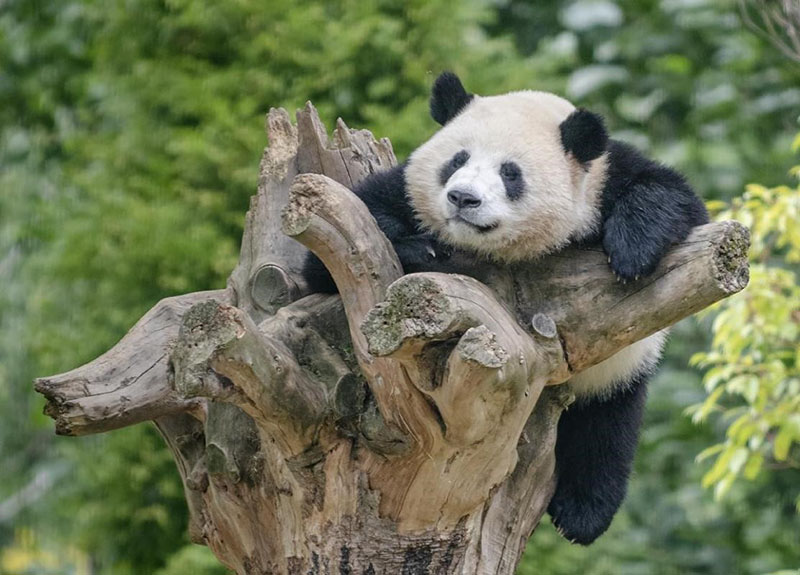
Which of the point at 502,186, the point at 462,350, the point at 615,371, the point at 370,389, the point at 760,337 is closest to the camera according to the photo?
the point at 462,350

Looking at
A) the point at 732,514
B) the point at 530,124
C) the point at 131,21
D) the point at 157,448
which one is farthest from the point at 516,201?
the point at 732,514

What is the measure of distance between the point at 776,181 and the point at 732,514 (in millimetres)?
2192

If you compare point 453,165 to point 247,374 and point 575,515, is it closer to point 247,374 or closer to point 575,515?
point 247,374

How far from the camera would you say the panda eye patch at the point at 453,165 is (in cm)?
346

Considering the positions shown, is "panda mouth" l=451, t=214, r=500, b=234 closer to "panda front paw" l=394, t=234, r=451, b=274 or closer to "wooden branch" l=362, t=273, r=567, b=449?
"panda front paw" l=394, t=234, r=451, b=274

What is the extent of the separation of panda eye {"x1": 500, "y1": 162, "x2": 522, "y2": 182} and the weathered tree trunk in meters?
0.27

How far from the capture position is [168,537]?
586cm

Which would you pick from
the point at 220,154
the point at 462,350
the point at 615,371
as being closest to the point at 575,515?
the point at 615,371

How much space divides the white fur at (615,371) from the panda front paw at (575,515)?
1.18ft

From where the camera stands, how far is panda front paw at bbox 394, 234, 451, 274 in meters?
3.40

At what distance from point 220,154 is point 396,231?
7.78ft

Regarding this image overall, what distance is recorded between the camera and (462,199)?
10.7 ft

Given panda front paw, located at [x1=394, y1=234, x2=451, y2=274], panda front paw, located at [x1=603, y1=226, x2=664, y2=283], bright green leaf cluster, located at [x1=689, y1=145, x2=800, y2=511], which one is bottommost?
bright green leaf cluster, located at [x1=689, y1=145, x2=800, y2=511]

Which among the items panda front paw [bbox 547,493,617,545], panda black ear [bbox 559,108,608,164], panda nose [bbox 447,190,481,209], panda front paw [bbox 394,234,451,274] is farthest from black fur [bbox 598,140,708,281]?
panda front paw [bbox 547,493,617,545]
